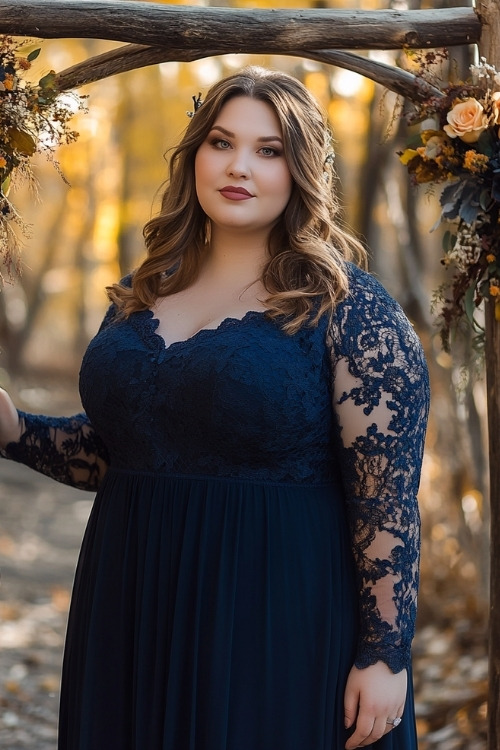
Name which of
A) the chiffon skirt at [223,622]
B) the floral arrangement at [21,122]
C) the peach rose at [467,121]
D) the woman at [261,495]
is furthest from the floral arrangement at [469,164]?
the floral arrangement at [21,122]

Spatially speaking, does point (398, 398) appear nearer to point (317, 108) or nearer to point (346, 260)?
point (346, 260)

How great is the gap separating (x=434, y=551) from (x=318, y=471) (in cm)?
379

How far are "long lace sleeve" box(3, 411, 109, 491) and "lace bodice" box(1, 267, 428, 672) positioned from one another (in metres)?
0.39

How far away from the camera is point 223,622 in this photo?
2.21 m

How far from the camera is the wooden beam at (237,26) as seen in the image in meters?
2.53

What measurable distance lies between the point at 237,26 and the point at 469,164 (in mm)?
699

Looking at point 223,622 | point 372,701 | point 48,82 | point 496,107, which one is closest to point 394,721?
point 372,701

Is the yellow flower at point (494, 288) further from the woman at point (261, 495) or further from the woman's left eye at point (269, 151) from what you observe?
the woman's left eye at point (269, 151)

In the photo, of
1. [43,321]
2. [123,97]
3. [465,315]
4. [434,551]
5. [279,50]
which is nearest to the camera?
[279,50]

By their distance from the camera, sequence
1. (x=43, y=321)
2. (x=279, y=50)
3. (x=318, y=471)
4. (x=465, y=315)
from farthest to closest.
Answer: (x=43, y=321) < (x=465, y=315) < (x=279, y=50) < (x=318, y=471)

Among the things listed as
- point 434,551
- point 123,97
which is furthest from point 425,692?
point 123,97

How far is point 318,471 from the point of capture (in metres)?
2.34

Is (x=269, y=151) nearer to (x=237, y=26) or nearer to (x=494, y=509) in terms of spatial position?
(x=237, y=26)

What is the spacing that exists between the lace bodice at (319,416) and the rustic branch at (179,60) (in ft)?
2.31
